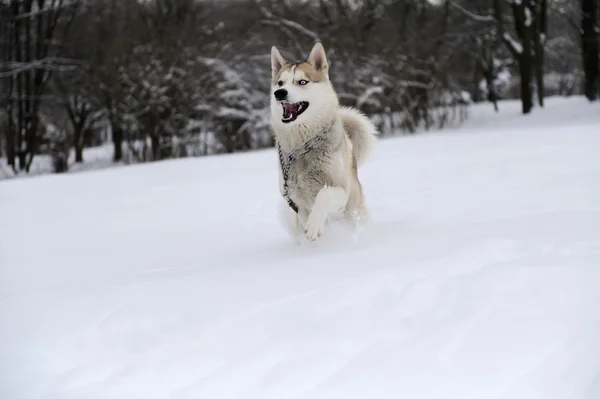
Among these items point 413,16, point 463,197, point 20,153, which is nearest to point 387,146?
point 463,197

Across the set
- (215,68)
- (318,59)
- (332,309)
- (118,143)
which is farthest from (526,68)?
(332,309)

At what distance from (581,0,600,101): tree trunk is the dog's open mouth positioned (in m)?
12.6

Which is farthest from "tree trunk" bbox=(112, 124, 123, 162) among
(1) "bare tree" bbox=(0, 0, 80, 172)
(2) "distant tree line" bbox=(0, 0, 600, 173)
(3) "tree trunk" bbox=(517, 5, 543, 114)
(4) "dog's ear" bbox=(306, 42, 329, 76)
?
(4) "dog's ear" bbox=(306, 42, 329, 76)

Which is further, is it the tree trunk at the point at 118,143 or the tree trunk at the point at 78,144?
the tree trunk at the point at 78,144

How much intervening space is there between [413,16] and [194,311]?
21.8 meters

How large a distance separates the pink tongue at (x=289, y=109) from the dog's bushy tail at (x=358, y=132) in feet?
2.03

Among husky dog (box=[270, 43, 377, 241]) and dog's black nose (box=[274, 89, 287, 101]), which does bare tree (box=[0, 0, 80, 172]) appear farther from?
dog's black nose (box=[274, 89, 287, 101])

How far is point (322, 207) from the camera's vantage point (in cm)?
293

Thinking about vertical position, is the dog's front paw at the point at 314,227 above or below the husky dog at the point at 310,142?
below

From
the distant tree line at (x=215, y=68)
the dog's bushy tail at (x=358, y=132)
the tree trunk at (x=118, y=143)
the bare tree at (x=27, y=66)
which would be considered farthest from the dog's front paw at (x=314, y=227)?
the tree trunk at (x=118, y=143)

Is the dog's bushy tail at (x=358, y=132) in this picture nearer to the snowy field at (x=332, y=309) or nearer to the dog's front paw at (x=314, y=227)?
the snowy field at (x=332, y=309)

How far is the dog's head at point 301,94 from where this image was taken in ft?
10.1

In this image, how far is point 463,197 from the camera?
156 inches

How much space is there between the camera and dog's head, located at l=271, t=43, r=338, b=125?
307 cm
